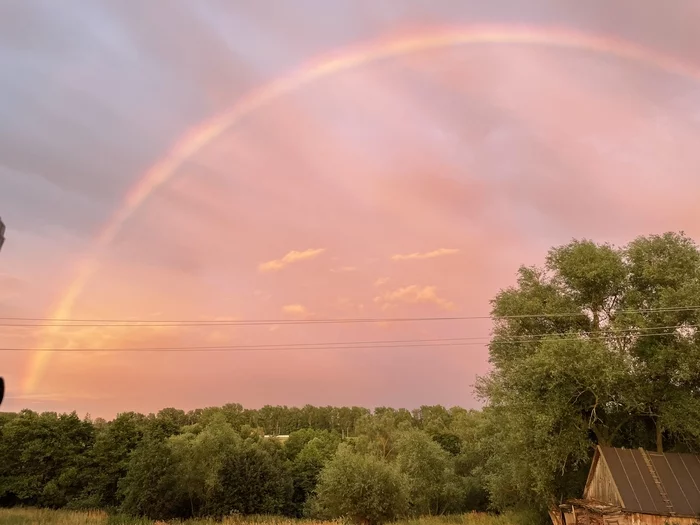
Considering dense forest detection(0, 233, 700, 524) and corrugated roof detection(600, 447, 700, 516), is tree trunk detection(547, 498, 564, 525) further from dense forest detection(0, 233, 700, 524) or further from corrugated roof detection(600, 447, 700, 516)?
corrugated roof detection(600, 447, 700, 516)

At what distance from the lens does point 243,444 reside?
169 ft

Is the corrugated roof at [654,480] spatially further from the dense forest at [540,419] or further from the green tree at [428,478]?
the green tree at [428,478]

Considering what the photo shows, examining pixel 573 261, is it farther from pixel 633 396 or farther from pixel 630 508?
pixel 630 508

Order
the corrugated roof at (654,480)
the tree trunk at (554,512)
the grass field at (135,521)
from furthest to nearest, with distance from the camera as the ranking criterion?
the grass field at (135,521), the tree trunk at (554,512), the corrugated roof at (654,480)

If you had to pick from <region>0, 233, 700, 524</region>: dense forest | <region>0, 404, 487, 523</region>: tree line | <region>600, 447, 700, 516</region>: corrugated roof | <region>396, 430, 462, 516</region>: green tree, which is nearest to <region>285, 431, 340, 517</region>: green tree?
<region>0, 404, 487, 523</region>: tree line

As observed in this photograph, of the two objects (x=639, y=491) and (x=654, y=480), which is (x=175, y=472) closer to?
(x=639, y=491)

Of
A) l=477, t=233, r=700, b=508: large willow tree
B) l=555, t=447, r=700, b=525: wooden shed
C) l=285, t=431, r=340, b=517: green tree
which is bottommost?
l=285, t=431, r=340, b=517: green tree

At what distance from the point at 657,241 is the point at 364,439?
5559cm

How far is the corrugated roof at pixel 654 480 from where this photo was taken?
24.1 meters

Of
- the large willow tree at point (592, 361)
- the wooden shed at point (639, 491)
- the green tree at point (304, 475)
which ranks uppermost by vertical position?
the large willow tree at point (592, 361)

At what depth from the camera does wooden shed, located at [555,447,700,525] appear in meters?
23.9

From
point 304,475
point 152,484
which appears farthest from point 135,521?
point 304,475

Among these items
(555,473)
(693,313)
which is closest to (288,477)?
(555,473)

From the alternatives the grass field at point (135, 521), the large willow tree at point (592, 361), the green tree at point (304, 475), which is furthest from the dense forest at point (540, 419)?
the green tree at point (304, 475)
